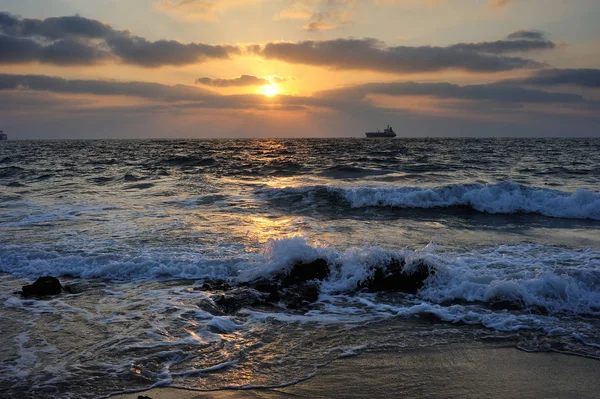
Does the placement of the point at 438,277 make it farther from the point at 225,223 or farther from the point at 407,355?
the point at 225,223

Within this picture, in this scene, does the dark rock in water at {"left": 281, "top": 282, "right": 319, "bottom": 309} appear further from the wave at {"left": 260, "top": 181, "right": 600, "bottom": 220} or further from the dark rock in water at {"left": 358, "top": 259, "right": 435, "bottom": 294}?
the wave at {"left": 260, "top": 181, "right": 600, "bottom": 220}

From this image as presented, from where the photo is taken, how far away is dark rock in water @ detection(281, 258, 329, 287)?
791cm

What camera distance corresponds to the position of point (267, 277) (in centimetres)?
805

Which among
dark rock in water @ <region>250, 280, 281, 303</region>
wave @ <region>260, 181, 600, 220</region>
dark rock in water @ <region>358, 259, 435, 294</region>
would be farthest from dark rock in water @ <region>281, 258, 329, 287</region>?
wave @ <region>260, 181, 600, 220</region>

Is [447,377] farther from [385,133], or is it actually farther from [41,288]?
[385,133]

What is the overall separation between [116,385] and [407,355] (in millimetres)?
2988

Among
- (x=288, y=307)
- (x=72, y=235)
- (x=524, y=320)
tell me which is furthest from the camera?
(x=72, y=235)

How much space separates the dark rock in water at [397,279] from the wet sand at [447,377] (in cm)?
239

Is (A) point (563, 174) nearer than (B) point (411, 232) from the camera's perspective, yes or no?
No

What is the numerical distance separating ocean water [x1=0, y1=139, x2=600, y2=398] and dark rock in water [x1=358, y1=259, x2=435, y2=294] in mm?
160

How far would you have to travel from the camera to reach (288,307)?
6660mm

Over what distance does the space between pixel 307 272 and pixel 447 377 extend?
3.86 metres

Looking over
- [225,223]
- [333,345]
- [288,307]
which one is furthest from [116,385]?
[225,223]

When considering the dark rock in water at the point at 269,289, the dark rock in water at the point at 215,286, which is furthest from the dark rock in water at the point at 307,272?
the dark rock in water at the point at 215,286
